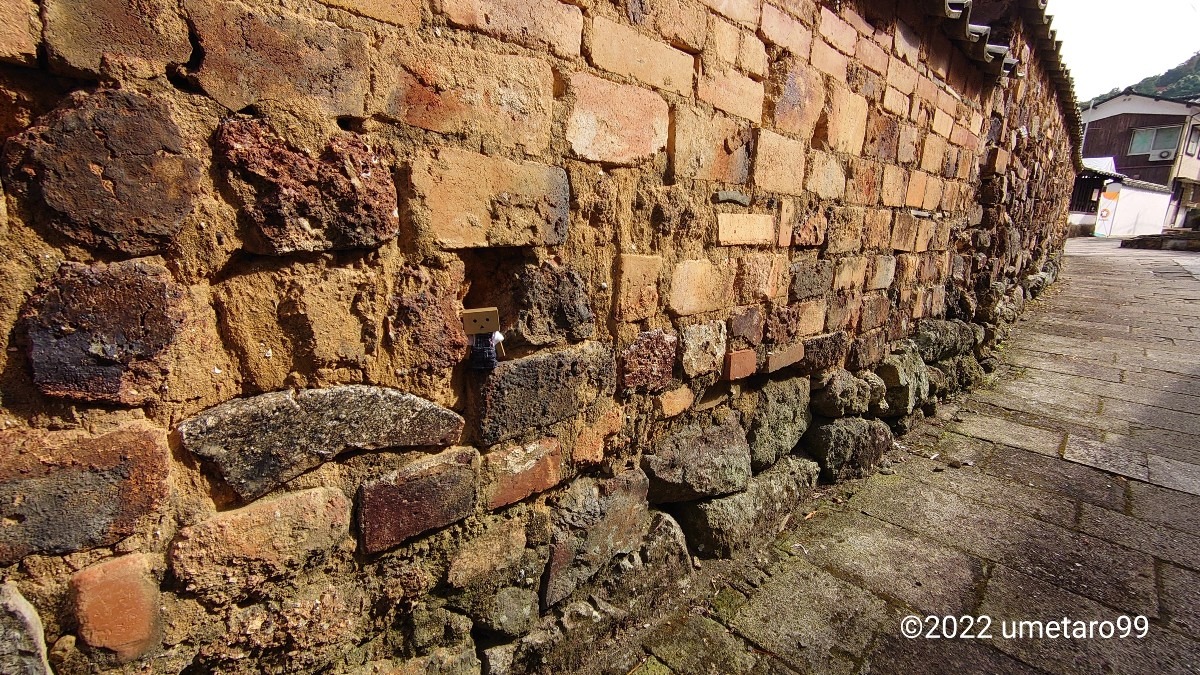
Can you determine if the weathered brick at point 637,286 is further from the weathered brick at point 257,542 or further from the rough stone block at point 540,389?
the weathered brick at point 257,542

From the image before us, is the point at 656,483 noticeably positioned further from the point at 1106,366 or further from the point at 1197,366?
the point at 1197,366

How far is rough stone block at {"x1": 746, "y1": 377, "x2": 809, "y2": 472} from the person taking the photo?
239 centimetres

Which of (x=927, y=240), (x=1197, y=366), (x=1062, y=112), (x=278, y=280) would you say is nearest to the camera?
(x=278, y=280)

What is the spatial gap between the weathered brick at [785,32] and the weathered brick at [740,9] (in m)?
0.05

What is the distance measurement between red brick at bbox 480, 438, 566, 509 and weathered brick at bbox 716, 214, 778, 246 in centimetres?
100

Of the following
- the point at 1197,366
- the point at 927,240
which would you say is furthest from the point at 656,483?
the point at 1197,366

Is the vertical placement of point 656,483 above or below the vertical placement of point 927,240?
below

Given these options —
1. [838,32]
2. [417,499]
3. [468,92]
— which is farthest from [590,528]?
[838,32]

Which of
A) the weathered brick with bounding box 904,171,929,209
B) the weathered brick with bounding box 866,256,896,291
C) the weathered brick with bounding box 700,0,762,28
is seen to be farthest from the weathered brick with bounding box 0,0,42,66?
the weathered brick with bounding box 904,171,929,209

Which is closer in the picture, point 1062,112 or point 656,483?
point 656,483

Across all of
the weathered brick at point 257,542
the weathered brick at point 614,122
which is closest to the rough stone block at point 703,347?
the weathered brick at point 614,122

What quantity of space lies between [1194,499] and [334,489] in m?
4.01

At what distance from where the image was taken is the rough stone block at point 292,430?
1.02 metres

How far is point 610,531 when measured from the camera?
1799 mm
